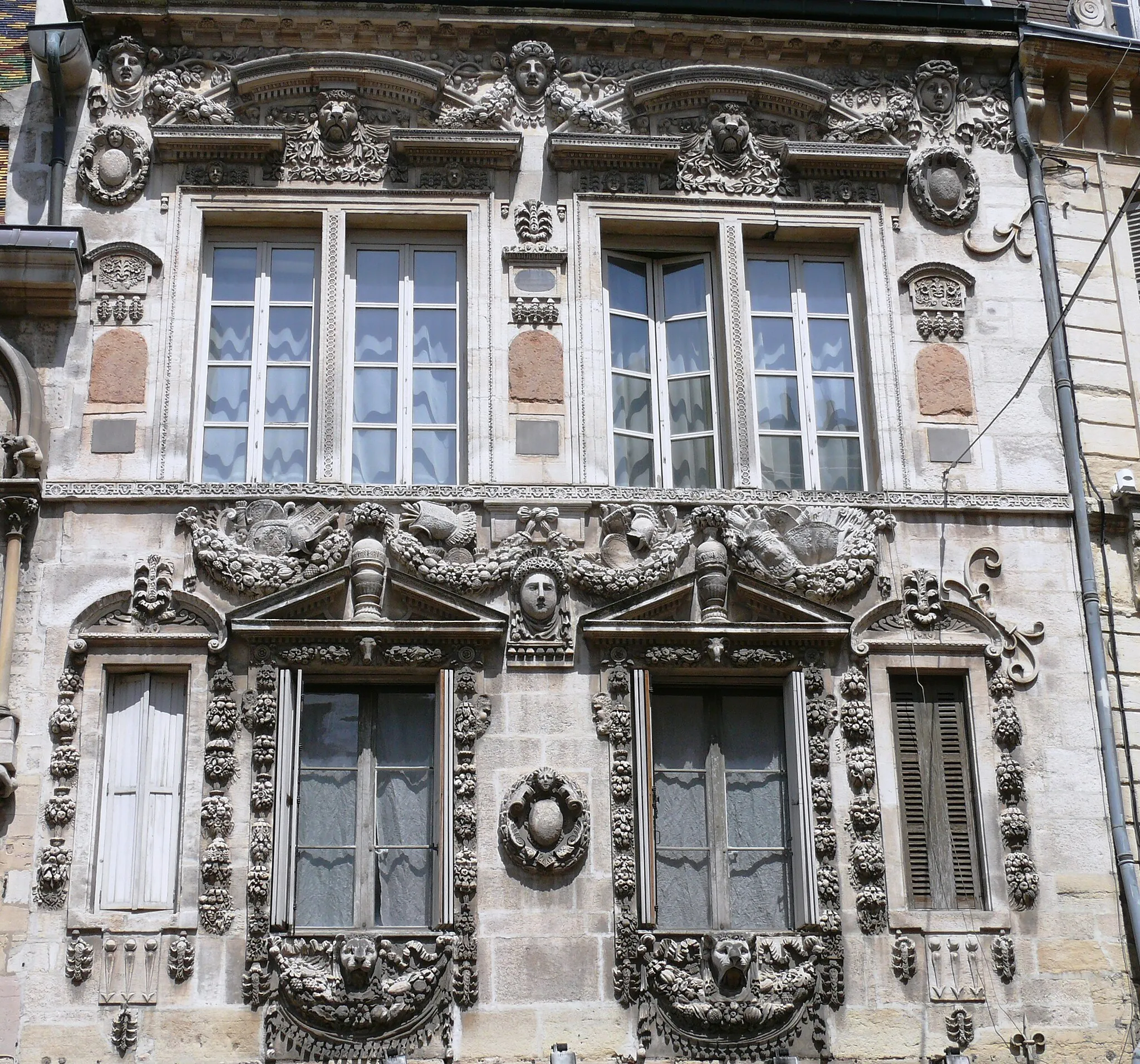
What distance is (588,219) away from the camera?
15742 mm

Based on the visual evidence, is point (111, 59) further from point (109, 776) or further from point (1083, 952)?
point (1083, 952)

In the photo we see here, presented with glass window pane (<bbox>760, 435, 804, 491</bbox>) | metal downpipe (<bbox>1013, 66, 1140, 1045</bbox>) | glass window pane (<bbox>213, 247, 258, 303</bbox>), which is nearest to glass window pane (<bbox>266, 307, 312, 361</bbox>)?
glass window pane (<bbox>213, 247, 258, 303</bbox>)

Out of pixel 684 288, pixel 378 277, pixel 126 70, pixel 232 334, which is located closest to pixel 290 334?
pixel 232 334

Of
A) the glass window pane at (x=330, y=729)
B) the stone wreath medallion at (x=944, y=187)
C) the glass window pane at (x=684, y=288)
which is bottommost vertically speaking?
the glass window pane at (x=330, y=729)

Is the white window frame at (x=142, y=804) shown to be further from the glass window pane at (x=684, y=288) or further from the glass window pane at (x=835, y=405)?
the glass window pane at (x=835, y=405)

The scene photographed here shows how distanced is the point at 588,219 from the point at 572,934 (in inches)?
233

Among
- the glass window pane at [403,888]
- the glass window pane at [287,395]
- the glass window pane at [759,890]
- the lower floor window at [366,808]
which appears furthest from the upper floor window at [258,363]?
the glass window pane at [759,890]

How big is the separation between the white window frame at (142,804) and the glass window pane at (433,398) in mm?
2883

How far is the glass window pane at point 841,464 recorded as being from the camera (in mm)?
15445

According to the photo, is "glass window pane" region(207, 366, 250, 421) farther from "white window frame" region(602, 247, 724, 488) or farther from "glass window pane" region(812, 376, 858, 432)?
"glass window pane" region(812, 376, 858, 432)

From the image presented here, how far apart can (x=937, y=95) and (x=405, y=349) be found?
5.19 meters

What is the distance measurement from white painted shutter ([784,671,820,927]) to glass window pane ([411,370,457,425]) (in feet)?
11.5

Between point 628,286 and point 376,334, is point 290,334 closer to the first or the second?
point 376,334

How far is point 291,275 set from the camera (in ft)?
51.8
